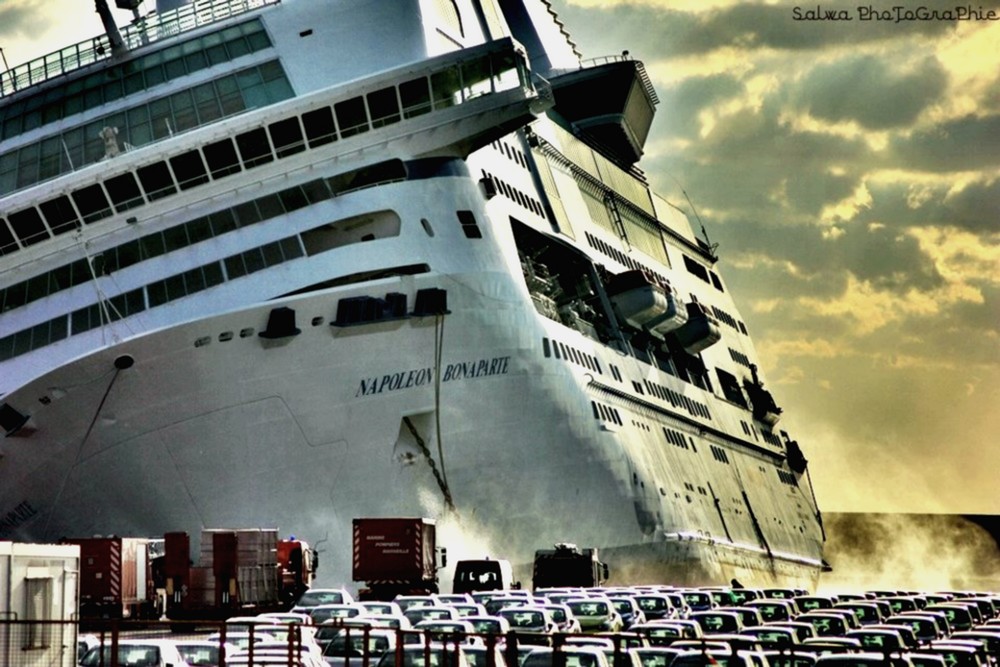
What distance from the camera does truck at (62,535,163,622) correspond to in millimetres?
38438

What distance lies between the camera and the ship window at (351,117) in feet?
150

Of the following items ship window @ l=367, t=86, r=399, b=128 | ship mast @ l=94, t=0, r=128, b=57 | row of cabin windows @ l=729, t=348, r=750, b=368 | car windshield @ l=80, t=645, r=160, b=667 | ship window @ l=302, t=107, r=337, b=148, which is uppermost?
ship mast @ l=94, t=0, r=128, b=57

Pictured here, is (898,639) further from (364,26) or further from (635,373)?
(635,373)

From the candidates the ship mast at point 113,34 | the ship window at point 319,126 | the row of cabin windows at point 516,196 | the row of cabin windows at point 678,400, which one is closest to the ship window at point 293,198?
the ship window at point 319,126

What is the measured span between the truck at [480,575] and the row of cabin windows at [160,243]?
31.1 feet

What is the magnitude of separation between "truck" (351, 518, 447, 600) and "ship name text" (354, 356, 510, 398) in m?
3.10

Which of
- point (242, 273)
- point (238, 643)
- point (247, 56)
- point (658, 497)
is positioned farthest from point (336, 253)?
point (238, 643)

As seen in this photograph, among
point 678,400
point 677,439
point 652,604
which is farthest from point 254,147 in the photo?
point 678,400

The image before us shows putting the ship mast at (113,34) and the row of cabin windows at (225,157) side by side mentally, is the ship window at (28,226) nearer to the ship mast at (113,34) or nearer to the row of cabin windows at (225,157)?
the row of cabin windows at (225,157)

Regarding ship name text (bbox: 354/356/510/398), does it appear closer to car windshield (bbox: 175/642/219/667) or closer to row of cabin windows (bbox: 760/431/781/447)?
car windshield (bbox: 175/642/219/667)

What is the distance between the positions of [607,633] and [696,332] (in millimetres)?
51065

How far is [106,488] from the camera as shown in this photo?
140 ft

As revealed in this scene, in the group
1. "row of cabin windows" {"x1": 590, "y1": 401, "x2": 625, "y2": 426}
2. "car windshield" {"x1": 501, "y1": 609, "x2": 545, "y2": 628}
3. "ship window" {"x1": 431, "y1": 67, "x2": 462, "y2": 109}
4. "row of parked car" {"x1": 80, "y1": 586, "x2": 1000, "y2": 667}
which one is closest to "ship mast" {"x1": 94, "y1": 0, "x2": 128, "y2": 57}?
"ship window" {"x1": 431, "y1": 67, "x2": 462, "y2": 109}

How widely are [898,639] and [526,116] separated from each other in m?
22.8
